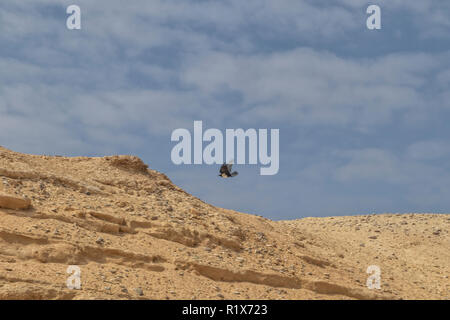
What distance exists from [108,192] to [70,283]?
14.8 feet

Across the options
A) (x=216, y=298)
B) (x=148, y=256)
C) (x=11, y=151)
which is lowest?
(x=216, y=298)

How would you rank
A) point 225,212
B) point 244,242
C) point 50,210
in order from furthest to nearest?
point 225,212, point 244,242, point 50,210

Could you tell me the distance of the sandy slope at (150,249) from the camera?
10.6 meters

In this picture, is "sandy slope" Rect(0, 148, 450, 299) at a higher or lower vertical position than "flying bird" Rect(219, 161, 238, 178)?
lower

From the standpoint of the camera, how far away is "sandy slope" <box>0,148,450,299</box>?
10625mm

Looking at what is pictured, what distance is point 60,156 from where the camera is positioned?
54.0 ft

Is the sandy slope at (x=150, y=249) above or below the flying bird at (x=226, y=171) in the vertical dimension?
below

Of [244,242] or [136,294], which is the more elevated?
[244,242]

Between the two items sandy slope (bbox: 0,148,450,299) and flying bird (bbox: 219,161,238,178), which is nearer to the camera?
sandy slope (bbox: 0,148,450,299)

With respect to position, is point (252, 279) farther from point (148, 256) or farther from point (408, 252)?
point (408, 252)

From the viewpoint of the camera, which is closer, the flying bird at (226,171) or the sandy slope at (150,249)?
the sandy slope at (150,249)

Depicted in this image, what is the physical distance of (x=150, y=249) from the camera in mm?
12078

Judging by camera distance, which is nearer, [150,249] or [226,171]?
[150,249]

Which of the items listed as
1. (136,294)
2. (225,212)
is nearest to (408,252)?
(225,212)
